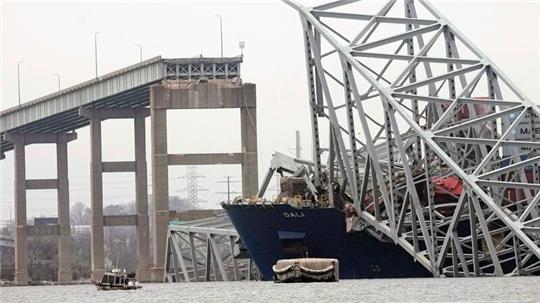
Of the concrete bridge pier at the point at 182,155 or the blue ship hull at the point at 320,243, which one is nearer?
the blue ship hull at the point at 320,243

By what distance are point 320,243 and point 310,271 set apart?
1214 cm

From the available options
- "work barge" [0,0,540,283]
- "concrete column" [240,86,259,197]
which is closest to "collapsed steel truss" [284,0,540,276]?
"work barge" [0,0,540,283]

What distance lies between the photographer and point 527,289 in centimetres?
7131

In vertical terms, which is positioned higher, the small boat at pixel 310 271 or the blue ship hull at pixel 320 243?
the blue ship hull at pixel 320 243

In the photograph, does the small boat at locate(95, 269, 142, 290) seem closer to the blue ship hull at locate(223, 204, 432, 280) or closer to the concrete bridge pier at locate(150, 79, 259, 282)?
the blue ship hull at locate(223, 204, 432, 280)

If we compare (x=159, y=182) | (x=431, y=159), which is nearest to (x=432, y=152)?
(x=431, y=159)

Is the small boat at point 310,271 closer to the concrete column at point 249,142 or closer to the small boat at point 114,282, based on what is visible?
the small boat at point 114,282

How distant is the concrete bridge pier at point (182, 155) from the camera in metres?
194

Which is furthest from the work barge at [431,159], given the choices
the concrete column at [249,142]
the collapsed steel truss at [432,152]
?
the concrete column at [249,142]

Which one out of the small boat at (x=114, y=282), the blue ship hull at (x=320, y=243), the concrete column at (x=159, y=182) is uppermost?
the concrete column at (x=159, y=182)

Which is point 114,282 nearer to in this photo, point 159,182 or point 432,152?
point 432,152

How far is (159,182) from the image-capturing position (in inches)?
7628

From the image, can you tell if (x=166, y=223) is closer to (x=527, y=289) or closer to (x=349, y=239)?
(x=349, y=239)

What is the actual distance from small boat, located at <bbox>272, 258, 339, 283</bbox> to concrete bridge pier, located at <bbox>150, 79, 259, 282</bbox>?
93.0m
